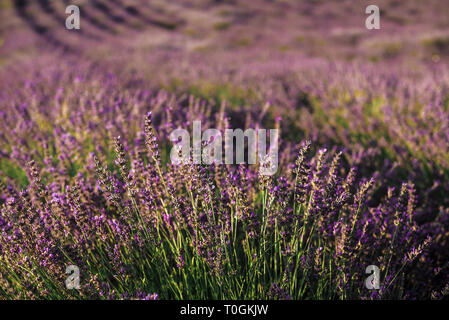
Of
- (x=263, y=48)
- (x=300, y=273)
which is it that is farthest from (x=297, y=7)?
(x=300, y=273)

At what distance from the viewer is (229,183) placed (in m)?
1.38

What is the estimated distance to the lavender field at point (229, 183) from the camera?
4.64ft

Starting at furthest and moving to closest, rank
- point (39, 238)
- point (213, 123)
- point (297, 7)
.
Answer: point (297, 7)
point (213, 123)
point (39, 238)

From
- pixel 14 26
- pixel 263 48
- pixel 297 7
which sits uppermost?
pixel 297 7

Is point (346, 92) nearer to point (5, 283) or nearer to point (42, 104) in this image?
point (42, 104)

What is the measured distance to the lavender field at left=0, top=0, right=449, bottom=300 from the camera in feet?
4.64

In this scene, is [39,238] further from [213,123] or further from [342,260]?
[213,123]

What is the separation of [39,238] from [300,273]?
122 centimetres

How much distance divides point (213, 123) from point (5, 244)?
1.66m

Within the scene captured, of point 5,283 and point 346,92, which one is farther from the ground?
point 346,92

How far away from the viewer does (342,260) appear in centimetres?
151
